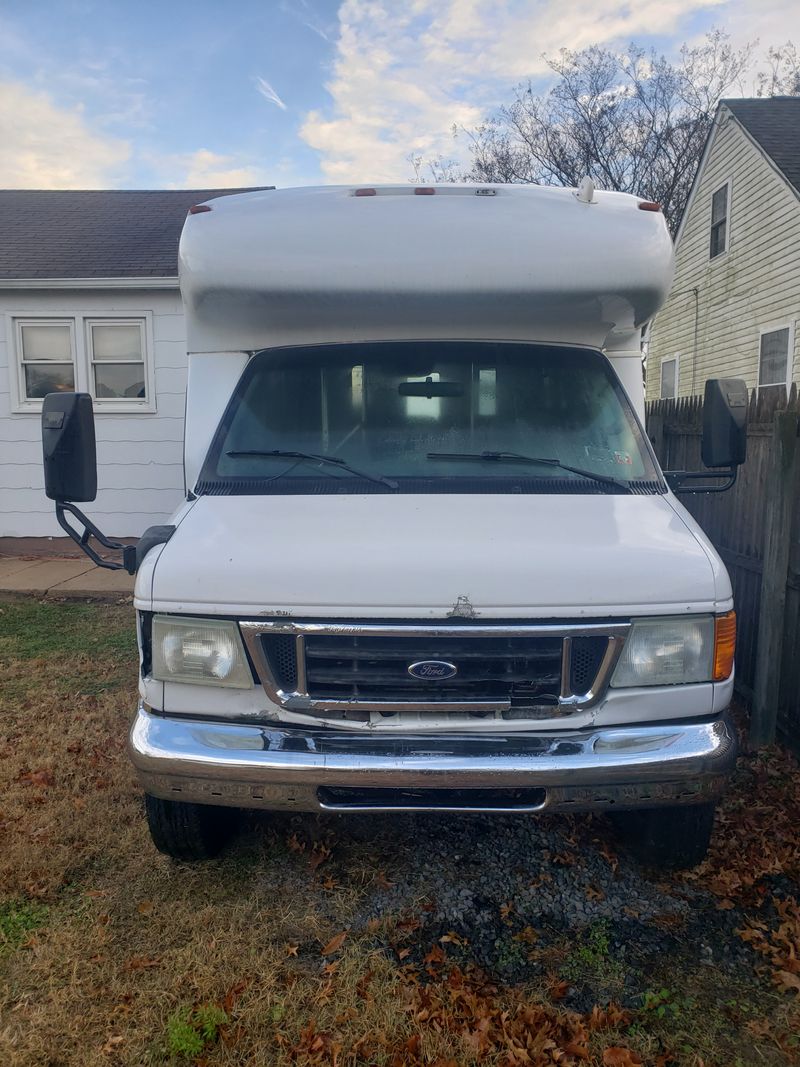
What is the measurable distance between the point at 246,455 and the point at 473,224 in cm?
140

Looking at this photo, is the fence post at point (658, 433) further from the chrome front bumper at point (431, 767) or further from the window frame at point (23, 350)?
the window frame at point (23, 350)

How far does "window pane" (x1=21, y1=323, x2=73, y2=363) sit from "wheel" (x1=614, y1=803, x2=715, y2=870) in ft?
30.4

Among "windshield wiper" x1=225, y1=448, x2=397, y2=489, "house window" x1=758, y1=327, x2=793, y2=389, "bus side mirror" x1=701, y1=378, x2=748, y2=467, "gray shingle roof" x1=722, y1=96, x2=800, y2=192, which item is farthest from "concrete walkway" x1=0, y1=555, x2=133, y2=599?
"gray shingle roof" x1=722, y1=96, x2=800, y2=192

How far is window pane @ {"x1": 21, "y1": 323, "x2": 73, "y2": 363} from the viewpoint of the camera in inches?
395

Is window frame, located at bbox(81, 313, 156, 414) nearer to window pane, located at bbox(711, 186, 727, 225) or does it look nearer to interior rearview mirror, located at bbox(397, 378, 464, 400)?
interior rearview mirror, located at bbox(397, 378, 464, 400)

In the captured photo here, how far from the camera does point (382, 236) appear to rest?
3.39m

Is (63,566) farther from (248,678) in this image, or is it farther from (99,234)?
(248,678)

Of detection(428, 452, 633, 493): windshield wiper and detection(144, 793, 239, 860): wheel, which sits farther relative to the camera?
detection(428, 452, 633, 493): windshield wiper

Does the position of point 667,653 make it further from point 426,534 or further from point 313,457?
point 313,457

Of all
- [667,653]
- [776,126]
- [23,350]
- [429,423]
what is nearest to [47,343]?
[23,350]

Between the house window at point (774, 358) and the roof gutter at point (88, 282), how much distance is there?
9.57 metres

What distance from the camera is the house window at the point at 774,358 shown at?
43.1ft

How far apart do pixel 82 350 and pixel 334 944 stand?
8915 mm

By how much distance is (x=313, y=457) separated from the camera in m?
3.34
